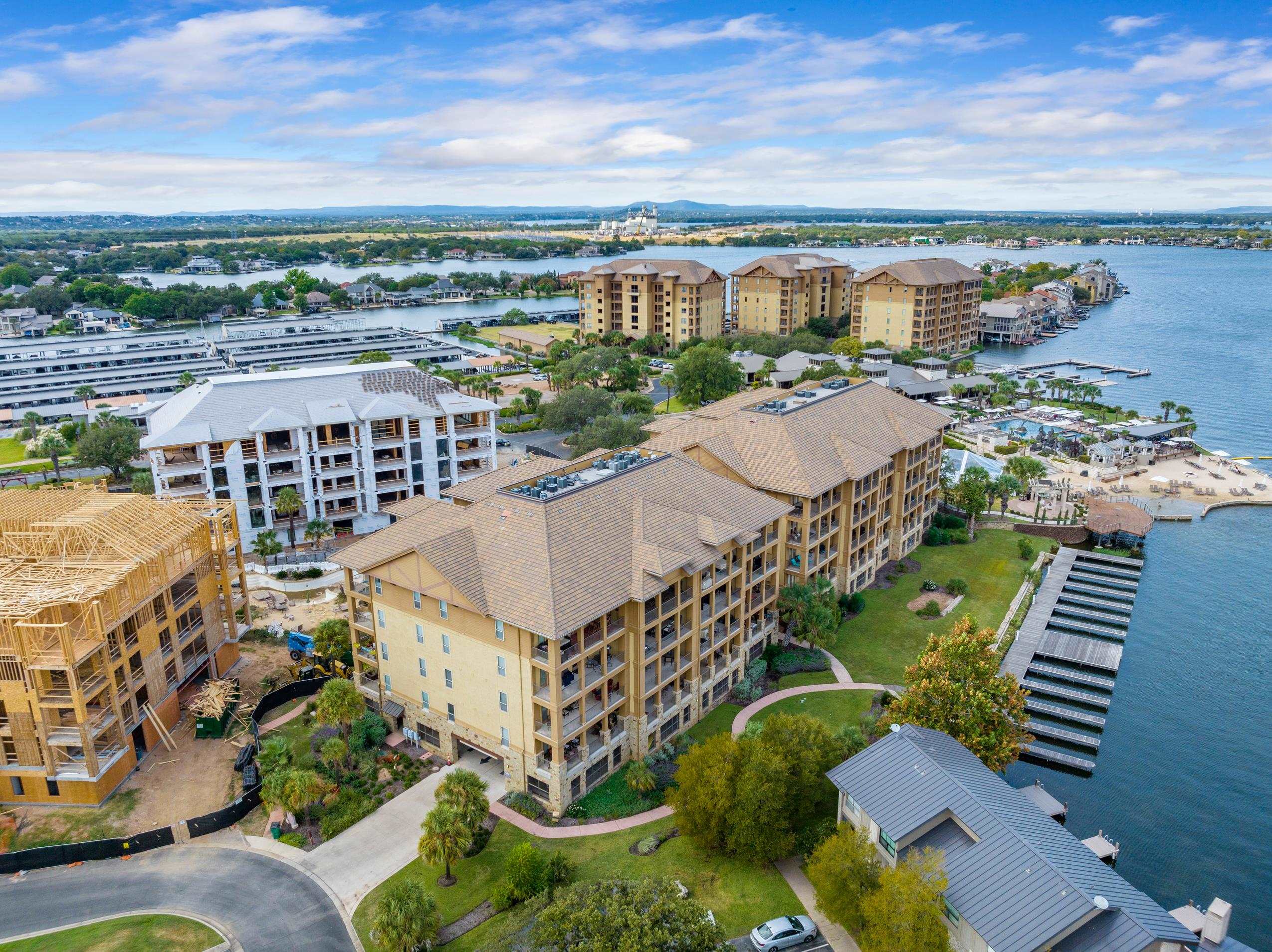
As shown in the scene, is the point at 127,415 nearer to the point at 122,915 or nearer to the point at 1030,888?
the point at 122,915

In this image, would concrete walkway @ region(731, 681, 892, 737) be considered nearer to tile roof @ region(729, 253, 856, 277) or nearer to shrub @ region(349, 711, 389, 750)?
shrub @ region(349, 711, 389, 750)

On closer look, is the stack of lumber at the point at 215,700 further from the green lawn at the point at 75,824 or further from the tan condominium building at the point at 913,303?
the tan condominium building at the point at 913,303

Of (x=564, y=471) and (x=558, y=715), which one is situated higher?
(x=564, y=471)

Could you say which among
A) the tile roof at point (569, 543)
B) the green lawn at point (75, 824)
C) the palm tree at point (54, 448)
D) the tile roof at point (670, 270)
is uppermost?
the tile roof at point (670, 270)

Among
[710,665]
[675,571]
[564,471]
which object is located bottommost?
[710,665]

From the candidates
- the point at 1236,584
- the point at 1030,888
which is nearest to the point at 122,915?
the point at 1030,888

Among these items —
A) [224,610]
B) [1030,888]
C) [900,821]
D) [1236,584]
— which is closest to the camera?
[1030,888]

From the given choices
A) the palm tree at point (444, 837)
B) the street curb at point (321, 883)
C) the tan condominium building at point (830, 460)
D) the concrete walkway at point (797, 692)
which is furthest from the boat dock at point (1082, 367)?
the street curb at point (321, 883)

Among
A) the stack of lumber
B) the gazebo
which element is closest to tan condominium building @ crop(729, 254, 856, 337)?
the gazebo
